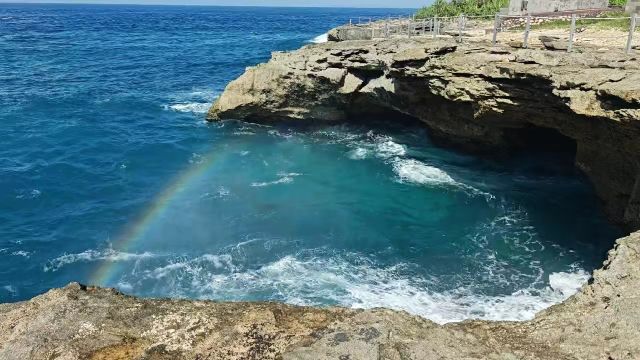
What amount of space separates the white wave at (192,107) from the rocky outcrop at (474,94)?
4.17m

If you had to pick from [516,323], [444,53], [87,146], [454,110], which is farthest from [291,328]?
[87,146]

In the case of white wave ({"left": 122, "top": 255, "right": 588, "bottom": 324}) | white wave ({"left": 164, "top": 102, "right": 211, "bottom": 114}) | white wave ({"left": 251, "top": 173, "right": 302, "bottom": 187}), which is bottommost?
white wave ({"left": 122, "top": 255, "right": 588, "bottom": 324})

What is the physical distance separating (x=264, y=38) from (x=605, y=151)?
8067cm

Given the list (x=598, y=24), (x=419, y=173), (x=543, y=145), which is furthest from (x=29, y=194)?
(x=598, y=24)

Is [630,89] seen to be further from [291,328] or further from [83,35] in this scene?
[83,35]

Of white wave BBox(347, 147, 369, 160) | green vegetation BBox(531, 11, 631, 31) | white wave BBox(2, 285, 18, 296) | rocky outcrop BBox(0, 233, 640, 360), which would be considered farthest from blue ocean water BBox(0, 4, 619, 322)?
rocky outcrop BBox(0, 233, 640, 360)

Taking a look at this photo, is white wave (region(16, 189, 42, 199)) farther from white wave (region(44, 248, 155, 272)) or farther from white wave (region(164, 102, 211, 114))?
white wave (region(164, 102, 211, 114))

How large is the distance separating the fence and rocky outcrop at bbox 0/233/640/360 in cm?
1479

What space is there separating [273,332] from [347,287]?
10.2 meters

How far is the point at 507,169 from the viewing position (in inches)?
1037

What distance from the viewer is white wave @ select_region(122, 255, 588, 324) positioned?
15492 millimetres

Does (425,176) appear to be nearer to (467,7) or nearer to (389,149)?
(389,149)

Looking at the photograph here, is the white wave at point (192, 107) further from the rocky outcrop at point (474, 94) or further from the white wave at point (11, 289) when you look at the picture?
the white wave at point (11, 289)

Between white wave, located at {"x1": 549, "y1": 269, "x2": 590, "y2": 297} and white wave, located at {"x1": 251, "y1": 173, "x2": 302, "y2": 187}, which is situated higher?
white wave, located at {"x1": 251, "y1": 173, "x2": 302, "y2": 187}
